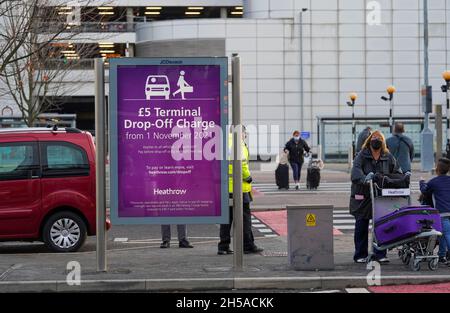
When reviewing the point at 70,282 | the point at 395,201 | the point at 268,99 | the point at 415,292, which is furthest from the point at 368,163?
the point at 268,99

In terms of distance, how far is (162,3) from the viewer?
7050 cm

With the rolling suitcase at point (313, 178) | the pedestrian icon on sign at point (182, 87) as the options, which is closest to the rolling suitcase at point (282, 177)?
the rolling suitcase at point (313, 178)

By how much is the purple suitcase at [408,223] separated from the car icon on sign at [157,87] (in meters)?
3.39

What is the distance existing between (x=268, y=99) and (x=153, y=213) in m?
52.0

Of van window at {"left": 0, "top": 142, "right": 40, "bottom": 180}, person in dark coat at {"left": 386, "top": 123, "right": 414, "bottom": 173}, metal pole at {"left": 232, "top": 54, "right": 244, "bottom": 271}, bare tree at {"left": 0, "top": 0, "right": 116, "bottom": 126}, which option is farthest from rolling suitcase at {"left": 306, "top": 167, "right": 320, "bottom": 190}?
metal pole at {"left": 232, "top": 54, "right": 244, "bottom": 271}

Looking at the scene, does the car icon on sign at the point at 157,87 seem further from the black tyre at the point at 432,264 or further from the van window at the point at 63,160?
the black tyre at the point at 432,264

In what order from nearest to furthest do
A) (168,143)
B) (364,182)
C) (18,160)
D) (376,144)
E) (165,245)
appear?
(168,143) → (364,182) → (376,144) → (18,160) → (165,245)

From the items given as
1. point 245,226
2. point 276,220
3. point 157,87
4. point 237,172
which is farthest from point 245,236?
point 276,220

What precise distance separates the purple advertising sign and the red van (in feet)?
9.25

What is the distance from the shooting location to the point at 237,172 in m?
11.3

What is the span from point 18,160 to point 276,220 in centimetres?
738

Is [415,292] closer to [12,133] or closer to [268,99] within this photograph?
[12,133]

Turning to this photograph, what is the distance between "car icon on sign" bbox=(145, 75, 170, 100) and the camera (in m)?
11.1

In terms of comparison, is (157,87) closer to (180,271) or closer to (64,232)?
(180,271)
